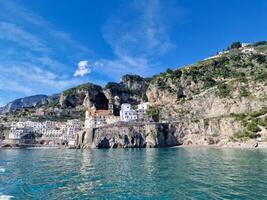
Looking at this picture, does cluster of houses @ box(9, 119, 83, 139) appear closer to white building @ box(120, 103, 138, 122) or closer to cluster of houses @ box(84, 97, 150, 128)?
cluster of houses @ box(84, 97, 150, 128)

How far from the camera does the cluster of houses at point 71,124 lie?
433ft

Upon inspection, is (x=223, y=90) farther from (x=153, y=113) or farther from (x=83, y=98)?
(x=83, y=98)

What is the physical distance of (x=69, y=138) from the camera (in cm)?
13188

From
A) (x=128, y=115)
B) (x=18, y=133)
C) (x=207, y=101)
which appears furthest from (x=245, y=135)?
(x=18, y=133)

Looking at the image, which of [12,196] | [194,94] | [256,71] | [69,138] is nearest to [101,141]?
[69,138]

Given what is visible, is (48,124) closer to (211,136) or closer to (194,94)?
(194,94)

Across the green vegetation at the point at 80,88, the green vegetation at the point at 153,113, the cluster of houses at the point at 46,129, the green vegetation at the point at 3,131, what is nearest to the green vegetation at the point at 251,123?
the green vegetation at the point at 153,113

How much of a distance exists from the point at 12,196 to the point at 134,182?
442 inches

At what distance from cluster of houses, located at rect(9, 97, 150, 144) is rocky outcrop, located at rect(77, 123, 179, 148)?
1762cm

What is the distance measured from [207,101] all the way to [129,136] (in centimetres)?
3604

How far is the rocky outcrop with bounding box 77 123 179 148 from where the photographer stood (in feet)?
345

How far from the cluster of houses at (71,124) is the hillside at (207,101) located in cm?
1035

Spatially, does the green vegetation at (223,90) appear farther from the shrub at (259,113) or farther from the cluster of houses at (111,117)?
the cluster of houses at (111,117)

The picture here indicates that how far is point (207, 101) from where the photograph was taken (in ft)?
394
